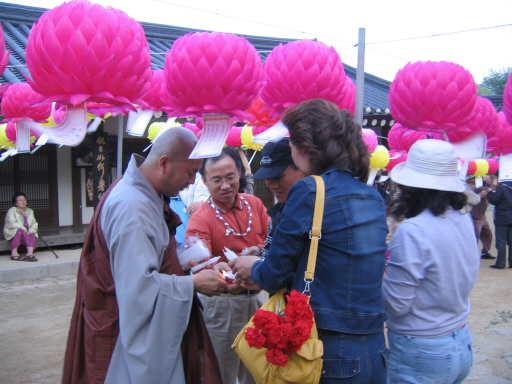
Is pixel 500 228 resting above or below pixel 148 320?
below

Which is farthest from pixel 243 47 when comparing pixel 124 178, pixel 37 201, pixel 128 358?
pixel 37 201

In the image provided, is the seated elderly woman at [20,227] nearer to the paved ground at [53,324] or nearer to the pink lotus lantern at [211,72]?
the paved ground at [53,324]

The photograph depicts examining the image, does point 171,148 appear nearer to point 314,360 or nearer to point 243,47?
point 243,47

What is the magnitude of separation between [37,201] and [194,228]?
6661 mm

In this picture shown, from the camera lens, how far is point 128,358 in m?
1.81

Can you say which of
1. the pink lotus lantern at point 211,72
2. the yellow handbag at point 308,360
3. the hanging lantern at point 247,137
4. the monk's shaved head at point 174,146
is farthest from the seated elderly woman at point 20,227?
the yellow handbag at point 308,360

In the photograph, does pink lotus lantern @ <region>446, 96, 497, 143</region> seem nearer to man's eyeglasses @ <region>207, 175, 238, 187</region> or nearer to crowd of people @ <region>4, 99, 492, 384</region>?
crowd of people @ <region>4, 99, 492, 384</region>

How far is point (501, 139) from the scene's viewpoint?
3111mm

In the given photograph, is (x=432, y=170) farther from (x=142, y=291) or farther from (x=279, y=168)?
(x=142, y=291)

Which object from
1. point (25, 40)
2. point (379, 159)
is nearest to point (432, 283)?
point (379, 159)

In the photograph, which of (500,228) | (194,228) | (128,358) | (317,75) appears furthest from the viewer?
(500,228)

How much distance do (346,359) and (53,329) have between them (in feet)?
13.9

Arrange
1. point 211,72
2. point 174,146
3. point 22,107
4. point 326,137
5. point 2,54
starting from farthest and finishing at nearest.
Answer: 1. point 22,107
2. point 174,146
3. point 211,72
4. point 2,54
5. point 326,137

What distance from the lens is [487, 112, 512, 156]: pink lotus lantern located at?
3.07 meters
